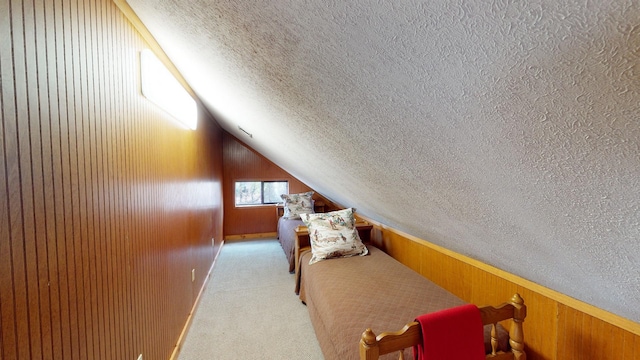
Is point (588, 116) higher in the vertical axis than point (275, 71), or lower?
lower

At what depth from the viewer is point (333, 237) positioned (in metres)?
2.43

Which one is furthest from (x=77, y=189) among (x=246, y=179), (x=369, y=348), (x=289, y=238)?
(x=246, y=179)

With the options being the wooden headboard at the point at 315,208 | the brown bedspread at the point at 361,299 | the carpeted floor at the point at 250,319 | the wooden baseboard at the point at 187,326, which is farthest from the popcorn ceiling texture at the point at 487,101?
the wooden headboard at the point at 315,208

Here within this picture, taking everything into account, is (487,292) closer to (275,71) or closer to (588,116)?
(588,116)

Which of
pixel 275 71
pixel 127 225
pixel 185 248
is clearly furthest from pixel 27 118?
pixel 185 248

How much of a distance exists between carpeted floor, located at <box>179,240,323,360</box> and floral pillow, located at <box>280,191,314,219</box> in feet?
3.96

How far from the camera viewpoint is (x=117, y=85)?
1.11 metres

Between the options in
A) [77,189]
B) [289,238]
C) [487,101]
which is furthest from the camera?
[289,238]

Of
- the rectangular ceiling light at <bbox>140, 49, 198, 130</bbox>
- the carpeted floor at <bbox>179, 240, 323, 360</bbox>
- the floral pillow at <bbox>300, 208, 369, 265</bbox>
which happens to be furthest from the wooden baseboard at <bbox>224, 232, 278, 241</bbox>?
the rectangular ceiling light at <bbox>140, 49, 198, 130</bbox>

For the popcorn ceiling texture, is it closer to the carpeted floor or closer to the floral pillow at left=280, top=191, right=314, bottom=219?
the carpeted floor

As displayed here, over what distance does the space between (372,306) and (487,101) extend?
1.30 m

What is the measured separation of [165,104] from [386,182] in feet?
4.67

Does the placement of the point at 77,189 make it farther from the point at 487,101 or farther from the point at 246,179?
the point at 246,179

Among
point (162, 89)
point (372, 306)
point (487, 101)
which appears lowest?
point (372, 306)
